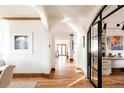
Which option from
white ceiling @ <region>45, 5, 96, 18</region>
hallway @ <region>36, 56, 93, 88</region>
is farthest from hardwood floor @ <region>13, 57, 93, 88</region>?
white ceiling @ <region>45, 5, 96, 18</region>

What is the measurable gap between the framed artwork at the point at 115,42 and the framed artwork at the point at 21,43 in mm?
3822

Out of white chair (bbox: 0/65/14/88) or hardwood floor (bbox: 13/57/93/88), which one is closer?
white chair (bbox: 0/65/14/88)

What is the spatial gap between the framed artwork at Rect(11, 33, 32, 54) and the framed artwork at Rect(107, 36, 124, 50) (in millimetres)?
3822

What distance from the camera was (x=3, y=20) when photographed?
721 centimetres

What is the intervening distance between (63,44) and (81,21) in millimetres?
17522

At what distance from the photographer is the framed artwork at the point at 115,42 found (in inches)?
334

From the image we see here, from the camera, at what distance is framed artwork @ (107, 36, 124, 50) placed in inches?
334

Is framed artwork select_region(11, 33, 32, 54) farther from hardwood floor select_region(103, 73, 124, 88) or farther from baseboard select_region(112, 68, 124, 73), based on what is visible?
baseboard select_region(112, 68, 124, 73)

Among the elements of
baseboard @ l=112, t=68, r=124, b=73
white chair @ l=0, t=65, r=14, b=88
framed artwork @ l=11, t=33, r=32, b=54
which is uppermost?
framed artwork @ l=11, t=33, r=32, b=54

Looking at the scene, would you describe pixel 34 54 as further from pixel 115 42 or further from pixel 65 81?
pixel 115 42

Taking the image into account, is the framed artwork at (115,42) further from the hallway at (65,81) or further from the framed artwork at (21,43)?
the framed artwork at (21,43)

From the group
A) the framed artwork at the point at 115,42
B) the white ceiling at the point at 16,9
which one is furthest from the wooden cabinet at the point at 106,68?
the white ceiling at the point at 16,9

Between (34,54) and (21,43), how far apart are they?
711 mm
